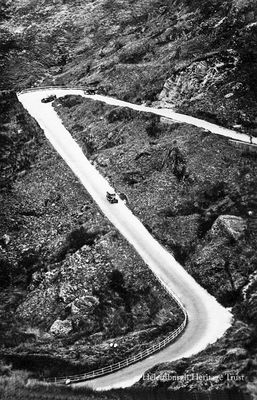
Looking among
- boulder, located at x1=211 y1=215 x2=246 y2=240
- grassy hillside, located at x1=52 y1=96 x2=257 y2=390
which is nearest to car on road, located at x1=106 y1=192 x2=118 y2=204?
grassy hillside, located at x1=52 y1=96 x2=257 y2=390

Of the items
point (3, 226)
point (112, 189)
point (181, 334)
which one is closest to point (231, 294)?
point (181, 334)

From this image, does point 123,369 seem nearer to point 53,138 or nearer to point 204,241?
point 204,241

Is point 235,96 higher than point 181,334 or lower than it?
higher

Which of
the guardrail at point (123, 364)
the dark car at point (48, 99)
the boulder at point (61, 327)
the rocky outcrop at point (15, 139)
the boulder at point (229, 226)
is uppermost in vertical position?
the dark car at point (48, 99)

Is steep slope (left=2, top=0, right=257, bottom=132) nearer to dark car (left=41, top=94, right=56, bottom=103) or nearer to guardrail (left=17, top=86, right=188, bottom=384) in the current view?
dark car (left=41, top=94, right=56, bottom=103)

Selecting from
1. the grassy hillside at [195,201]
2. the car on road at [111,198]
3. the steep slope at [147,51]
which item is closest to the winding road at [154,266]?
the car on road at [111,198]

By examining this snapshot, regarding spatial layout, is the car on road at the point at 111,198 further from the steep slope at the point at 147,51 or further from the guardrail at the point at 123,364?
the steep slope at the point at 147,51

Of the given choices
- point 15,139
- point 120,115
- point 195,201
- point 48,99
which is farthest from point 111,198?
point 48,99
